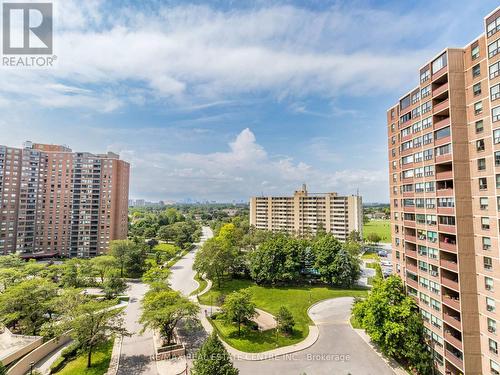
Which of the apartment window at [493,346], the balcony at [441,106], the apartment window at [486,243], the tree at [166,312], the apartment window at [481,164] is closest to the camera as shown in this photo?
the apartment window at [493,346]

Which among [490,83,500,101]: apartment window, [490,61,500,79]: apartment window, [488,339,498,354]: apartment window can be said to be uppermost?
[490,61,500,79]: apartment window

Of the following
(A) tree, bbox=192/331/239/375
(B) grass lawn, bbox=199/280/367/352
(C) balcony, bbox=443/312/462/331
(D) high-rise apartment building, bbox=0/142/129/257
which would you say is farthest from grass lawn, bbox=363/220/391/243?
(D) high-rise apartment building, bbox=0/142/129/257

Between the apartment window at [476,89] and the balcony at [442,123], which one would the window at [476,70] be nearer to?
the apartment window at [476,89]

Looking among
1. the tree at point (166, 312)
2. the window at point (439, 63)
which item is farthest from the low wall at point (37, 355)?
the window at point (439, 63)

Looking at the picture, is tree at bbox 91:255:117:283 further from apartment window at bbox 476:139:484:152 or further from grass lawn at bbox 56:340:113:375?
apartment window at bbox 476:139:484:152

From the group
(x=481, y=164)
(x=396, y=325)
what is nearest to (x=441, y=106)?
(x=481, y=164)

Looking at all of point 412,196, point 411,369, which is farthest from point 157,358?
point 412,196
